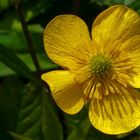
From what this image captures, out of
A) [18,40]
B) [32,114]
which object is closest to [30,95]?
[32,114]

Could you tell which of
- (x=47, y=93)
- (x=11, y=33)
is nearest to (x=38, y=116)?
(x=47, y=93)

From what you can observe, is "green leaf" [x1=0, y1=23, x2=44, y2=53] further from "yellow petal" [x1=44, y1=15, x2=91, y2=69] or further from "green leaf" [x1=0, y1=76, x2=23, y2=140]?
"yellow petal" [x1=44, y1=15, x2=91, y2=69]

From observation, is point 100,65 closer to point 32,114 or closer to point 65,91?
point 65,91

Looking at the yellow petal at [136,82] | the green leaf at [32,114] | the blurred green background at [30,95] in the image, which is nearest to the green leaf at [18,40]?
the blurred green background at [30,95]

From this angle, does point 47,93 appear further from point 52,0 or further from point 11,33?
point 52,0

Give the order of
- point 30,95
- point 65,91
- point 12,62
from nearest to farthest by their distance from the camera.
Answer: point 65,91 < point 12,62 < point 30,95

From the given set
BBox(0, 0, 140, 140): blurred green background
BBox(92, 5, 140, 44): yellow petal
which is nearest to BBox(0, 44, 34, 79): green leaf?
BBox(0, 0, 140, 140): blurred green background
